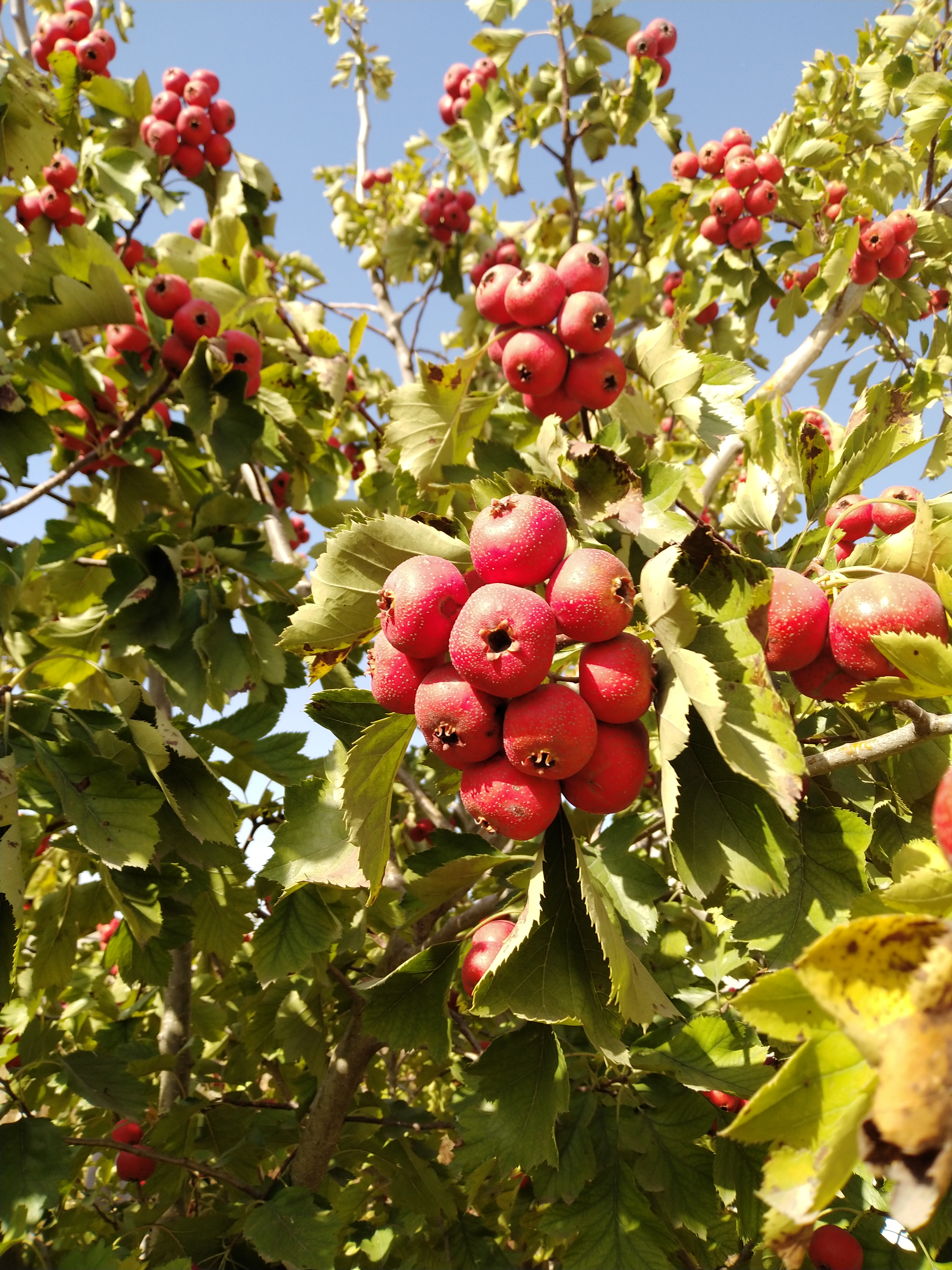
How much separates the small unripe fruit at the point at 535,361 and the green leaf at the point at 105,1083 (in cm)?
249

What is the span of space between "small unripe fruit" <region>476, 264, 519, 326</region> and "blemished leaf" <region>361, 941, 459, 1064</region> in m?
1.74

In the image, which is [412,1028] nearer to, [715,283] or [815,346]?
[815,346]

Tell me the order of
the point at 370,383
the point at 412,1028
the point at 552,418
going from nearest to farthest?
the point at 552,418 → the point at 412,1028 → the point at 370,383

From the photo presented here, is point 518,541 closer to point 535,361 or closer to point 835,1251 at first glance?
point 535,361

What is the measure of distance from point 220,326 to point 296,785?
2.39m

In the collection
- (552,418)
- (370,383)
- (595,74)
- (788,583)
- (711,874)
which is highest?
(595,74)

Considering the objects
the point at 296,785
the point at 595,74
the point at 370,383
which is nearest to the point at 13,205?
the point at 370,383

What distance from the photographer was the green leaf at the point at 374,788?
1418 mm

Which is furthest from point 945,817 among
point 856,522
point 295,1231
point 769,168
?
point 769,168

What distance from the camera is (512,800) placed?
1.29 meters

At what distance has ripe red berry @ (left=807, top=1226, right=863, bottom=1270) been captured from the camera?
2074 mm

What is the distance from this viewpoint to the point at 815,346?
3396mm

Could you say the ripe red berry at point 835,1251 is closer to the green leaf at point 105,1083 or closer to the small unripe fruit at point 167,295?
the green leaf at point 105,1083

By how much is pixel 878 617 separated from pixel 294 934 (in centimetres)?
151
